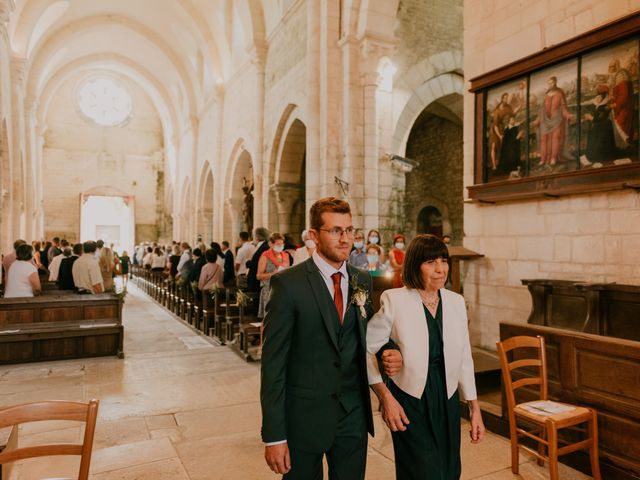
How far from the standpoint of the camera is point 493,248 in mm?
5695

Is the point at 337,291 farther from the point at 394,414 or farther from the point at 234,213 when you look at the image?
the point at 234,213

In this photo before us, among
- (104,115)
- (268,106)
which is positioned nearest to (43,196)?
(104,115)

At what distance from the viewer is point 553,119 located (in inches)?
191

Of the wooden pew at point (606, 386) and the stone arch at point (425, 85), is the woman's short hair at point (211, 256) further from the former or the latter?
the wooden pew at point (606, 386)

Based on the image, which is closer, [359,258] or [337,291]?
[337,291]

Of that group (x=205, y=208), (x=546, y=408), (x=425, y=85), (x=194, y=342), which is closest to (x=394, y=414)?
(x=546, y=408)

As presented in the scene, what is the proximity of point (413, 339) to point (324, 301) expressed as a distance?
50 cm

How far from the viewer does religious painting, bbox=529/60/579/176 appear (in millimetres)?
4652

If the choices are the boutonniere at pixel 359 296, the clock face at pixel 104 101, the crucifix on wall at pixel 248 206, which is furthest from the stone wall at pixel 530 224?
the clock face at pixel 104 101

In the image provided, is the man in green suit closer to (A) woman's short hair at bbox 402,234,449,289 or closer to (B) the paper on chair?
(A) woman's short hair at bbox 402,234,449,289

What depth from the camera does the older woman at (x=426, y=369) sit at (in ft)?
6.61

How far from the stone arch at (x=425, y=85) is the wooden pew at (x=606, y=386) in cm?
756

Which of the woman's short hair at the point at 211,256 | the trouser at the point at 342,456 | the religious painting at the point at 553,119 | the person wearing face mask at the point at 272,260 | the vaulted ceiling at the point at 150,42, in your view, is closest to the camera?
the trouser at the point at 342,456

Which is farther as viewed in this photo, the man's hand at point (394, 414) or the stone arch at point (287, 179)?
the stone arch at point (287, 179)
